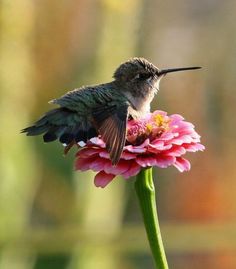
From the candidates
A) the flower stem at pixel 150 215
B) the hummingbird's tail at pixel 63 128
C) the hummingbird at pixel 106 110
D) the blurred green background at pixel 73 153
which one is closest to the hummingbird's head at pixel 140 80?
the hummingbird at pixel 106 110

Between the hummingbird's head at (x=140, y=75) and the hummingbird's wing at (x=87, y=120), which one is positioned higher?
the hummingbird's head at (x=140, y=75)

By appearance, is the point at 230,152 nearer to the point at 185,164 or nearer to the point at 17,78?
the point at 17,78

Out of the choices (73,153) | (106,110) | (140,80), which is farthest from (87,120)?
(73,153)

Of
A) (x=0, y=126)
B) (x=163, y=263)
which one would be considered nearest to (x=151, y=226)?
(x=163, y=263)

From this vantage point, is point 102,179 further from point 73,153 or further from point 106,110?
point 73,153

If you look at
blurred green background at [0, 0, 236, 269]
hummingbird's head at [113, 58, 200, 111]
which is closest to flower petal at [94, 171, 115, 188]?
hummingbird's head at [113, 58, 200, 111]

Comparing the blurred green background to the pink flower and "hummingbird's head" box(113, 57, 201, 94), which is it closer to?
"hummingbird's head" box(113, 57, 201, 94)

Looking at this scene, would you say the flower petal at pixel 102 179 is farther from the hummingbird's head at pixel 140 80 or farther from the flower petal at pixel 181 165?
the hummingbird's head at pixel 140 80
